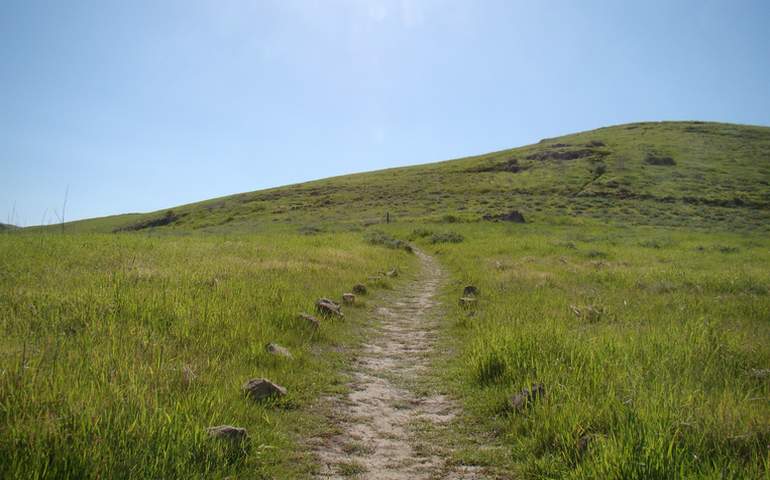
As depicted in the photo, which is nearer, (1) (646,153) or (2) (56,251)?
(2) (56,251)

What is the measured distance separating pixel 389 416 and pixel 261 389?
1.66 m

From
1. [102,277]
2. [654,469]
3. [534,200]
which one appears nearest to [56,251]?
[102,277]

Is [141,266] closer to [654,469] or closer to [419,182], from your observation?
[654,469]

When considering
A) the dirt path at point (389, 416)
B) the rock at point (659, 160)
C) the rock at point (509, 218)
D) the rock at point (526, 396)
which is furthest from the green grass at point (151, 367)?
the rock at point (659, 160)

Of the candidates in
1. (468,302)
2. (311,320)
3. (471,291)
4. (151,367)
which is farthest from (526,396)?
(471,291)

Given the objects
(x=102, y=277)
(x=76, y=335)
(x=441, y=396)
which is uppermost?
(x=102, y=277)

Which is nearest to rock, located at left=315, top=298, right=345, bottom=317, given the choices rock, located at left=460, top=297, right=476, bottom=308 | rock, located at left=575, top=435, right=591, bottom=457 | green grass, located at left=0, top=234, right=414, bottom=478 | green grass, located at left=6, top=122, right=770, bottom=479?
green grass, located at left=0, top=234, right=414, bottom=478

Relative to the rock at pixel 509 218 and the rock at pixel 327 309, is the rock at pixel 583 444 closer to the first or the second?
the rock at pixel 327 309

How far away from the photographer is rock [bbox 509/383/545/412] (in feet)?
16.3

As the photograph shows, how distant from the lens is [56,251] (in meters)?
14.9

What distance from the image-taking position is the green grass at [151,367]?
3.30m

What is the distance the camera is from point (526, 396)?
503 centimetres

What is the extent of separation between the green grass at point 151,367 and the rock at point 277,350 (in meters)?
0.14

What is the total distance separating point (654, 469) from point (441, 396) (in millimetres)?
3213
